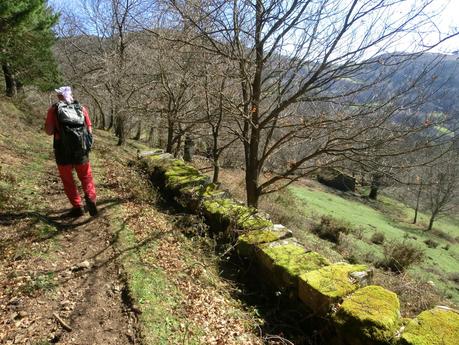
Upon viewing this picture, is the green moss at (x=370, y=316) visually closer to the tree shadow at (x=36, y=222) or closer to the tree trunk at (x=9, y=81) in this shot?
the tree shadow at (x=36, y=222)

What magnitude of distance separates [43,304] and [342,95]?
485 cm

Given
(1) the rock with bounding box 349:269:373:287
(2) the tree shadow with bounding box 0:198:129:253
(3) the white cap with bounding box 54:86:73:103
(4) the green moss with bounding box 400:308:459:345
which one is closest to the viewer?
(4) the green moss with bounding box 400:308:459:345

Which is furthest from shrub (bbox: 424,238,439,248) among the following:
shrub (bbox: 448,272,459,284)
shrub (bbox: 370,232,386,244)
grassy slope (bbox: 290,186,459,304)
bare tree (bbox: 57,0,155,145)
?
bare tree (bbox: 57,0,155,145)

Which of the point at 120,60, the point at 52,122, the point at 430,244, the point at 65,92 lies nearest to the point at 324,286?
the point at 52,122

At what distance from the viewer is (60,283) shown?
12.2ft

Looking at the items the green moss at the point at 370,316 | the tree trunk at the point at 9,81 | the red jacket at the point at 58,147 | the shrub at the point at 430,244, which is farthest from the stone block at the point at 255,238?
the shrub at the point at 430,244

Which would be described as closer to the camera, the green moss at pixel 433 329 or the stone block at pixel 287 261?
the green moss at pixel 433 329

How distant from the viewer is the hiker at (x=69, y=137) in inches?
191

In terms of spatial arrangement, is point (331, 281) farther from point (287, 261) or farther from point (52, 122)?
point (52, 122)

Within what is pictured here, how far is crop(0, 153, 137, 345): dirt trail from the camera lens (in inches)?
123

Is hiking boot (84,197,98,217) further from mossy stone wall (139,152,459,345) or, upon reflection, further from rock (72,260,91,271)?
mossy stone wall (139,152,459,345)

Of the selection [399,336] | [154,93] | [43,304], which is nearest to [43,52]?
[154,93]

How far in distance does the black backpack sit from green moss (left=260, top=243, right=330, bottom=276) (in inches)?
112

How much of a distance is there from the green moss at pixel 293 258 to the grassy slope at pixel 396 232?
26.1 feet
